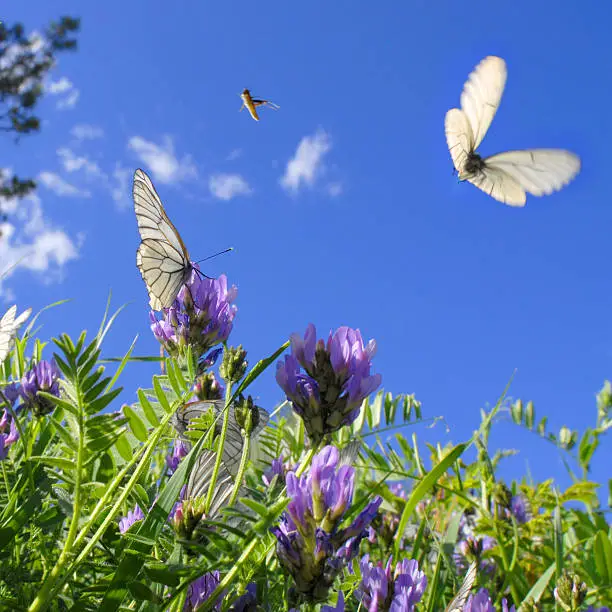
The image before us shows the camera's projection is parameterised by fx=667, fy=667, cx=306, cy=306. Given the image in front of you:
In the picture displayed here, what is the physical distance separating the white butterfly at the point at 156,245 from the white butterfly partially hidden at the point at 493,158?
1792 mm

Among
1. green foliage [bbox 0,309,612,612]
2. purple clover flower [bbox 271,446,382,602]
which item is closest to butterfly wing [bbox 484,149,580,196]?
Result: green foliage [bbox 0,309,612,612]

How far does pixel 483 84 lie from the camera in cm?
321

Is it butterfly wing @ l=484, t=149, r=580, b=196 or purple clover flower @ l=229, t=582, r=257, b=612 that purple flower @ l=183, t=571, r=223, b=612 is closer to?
purple clover flower @ l=229, t=582, r=257, b=612

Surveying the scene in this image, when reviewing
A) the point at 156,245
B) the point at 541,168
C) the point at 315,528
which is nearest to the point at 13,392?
the point at 156,245

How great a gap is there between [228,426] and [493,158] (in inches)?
115

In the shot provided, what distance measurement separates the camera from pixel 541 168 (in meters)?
3.18

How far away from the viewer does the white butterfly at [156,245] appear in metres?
1.98

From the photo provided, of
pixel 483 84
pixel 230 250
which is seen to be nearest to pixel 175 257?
pixel 230 250

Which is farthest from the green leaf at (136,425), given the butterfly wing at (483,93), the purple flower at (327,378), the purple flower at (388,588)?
the butterfly wing at (483,93)

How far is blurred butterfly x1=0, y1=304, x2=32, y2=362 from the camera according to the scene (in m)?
1.17

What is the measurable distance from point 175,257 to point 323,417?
1220 mm

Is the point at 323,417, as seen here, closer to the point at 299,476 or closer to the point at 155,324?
the point at 299,476

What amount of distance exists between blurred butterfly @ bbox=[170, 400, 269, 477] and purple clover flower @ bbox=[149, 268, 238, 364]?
0.23 m

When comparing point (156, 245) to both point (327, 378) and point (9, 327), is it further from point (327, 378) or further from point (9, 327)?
point (327, 378)
